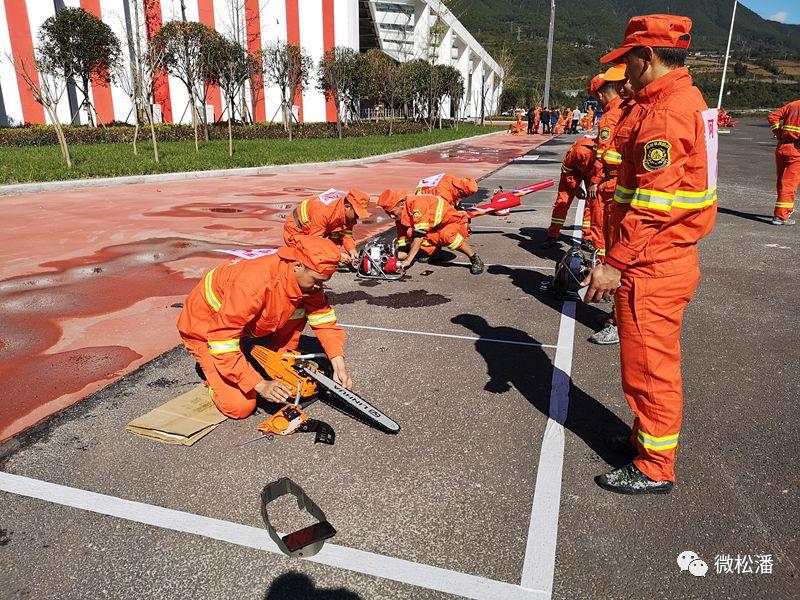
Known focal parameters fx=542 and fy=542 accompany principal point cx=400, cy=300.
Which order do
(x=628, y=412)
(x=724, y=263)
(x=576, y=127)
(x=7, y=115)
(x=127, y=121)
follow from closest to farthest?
1. (x=628, y=412)
2. (x=724, y=263)
3. (x=7, y=115)
4. (x=127, y=121)
5. (x=576, y=127)

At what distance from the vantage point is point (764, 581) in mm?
2406

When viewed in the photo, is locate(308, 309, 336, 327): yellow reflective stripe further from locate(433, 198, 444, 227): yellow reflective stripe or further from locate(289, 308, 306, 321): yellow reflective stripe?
locate(433, 198, 444, 227): yellow reflective stripe

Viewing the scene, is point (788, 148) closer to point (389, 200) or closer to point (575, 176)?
point (575, 176)

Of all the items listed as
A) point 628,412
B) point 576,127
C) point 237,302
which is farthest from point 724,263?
point 576,127

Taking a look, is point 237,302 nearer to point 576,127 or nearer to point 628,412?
point 628,412

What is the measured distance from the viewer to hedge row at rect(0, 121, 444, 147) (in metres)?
22.9

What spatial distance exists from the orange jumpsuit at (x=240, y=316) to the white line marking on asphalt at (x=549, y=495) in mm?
1546

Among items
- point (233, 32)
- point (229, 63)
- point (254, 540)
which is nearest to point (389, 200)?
point (254, 540)

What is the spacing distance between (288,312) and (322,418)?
2.55 feet

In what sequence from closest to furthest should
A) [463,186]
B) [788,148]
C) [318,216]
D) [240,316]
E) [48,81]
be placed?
[240,316] < [318,216] < [463,186] < [788,148] < [48,81]

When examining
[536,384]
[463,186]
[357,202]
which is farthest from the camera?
[463,186]

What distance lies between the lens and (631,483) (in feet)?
9.65

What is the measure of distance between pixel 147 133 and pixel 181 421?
1059 inches

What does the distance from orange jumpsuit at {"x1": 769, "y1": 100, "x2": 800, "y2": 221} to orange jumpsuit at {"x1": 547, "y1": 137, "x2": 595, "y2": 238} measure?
457 centimetres
